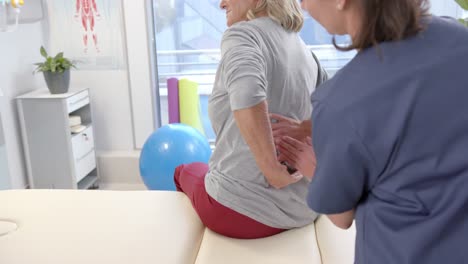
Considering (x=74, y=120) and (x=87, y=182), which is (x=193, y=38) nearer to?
(x=74, y=120)

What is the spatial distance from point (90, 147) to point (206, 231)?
73.7 inches

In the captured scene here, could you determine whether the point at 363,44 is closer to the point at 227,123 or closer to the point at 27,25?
the point at 227,123

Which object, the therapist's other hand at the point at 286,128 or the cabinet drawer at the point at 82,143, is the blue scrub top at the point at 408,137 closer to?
the therapist's other hand at the point at 286,128

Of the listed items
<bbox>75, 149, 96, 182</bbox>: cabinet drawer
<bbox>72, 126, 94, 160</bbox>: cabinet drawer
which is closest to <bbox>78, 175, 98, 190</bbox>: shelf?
<bbox>75, 149, 96, 182</bbox>: cabinet drawer

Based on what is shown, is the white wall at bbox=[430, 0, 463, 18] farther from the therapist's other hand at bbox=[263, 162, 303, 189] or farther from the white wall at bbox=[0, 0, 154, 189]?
the therapist's other hand at bbox=[263, 162, 303, 189]

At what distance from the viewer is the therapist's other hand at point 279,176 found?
129 centimetres

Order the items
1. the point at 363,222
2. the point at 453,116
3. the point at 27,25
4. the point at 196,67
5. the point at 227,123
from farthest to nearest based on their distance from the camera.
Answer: the point at 196,67 < the point at 27,25 < the point at 227,123 < the point at 363,222 < the point at 453,116

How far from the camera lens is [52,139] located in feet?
9.39

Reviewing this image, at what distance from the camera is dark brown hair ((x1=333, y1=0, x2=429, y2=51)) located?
27.2 inches

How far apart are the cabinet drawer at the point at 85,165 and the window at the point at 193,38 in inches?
24.3

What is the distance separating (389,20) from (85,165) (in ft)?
8.89

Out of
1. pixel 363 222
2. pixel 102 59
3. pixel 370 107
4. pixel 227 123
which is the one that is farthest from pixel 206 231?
pixel 102 59

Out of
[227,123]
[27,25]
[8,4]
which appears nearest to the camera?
[227,123]

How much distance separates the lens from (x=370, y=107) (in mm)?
681
